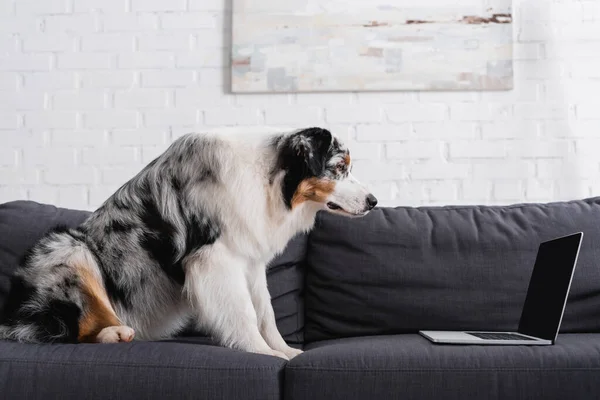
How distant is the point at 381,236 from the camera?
98.7 inches

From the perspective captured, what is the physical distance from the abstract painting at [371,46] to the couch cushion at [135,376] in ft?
5.99

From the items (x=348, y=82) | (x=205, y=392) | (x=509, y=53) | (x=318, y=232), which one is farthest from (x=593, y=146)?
(x=205, y=392)

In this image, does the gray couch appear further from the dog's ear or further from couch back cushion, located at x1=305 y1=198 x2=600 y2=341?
the dog's ear

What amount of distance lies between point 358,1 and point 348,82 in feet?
1.35

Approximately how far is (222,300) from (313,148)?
1.88 ft

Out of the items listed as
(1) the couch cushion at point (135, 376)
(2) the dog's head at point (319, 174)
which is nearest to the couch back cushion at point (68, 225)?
(2) the dog's head at point (319, 174)

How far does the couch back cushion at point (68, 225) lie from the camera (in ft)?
7.89

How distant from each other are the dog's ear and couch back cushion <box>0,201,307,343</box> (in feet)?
1.58

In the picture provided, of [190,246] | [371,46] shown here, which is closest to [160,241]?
[190,246]

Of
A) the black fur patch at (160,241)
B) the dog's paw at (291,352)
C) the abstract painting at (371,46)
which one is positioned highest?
the abstract painting at (371,46)

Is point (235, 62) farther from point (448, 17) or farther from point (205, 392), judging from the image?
point (205, 392)

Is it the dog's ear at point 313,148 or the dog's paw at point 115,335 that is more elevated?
the dog's ear at point 313,148

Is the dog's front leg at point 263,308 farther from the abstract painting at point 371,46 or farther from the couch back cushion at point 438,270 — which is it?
the abstract painting at point 371,46

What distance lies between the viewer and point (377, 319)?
2.41 meters
